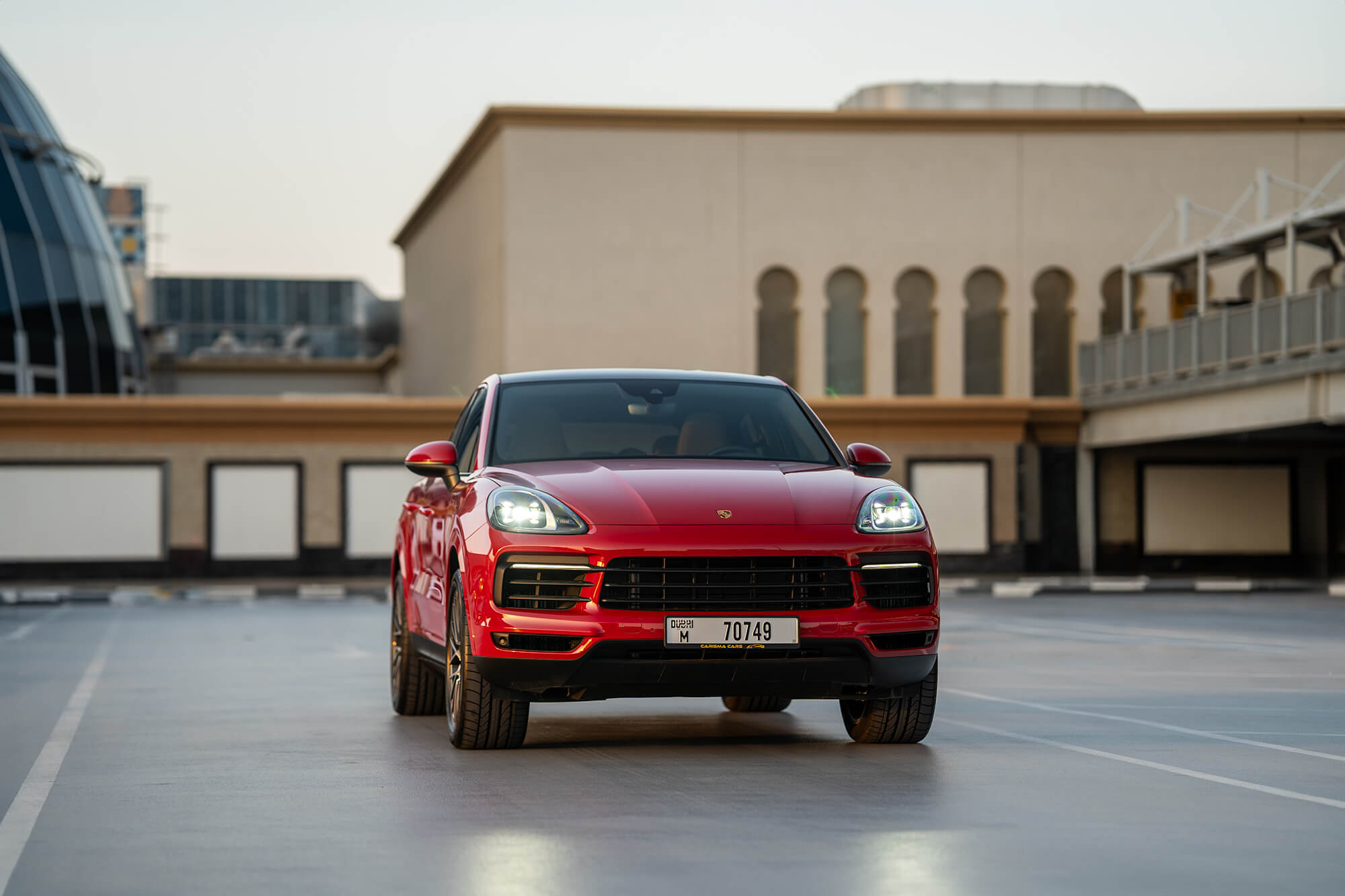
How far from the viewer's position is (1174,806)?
22.8 ft

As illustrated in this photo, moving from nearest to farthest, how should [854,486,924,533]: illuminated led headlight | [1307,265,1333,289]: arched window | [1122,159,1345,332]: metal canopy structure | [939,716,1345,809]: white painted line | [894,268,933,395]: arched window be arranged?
[939,716,1345,809]: white painted line
[854,486,924,533]: illuminated led headlight
[1122,159,1345,332]: metal canopy structure
[1307,265,1333,289]: arched window
[894,268,933,395]: arched window

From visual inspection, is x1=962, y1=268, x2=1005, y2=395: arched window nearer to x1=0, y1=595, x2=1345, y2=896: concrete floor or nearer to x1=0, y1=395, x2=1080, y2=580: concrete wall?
x1=0, y1=395, x2=1080, y2=580: concrete wall

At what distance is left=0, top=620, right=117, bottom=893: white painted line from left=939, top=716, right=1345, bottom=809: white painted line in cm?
454

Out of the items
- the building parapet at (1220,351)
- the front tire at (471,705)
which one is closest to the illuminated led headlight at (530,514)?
the front tire at (471,705)

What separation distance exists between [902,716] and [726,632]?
1276mm

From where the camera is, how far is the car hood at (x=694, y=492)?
8.25 m

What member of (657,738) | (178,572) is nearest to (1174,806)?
(657,738)

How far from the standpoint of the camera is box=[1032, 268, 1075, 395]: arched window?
43.9 metres

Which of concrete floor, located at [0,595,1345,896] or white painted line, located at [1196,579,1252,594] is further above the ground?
concrete floor, located at [0,595,1345,896]

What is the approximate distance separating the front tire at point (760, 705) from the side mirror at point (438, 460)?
7.57 ft

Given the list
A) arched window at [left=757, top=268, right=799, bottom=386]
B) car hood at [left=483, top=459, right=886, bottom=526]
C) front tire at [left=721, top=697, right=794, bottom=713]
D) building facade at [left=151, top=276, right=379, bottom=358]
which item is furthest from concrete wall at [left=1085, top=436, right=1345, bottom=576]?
building facade at [left=151, top=276, right=379, bottom=358]

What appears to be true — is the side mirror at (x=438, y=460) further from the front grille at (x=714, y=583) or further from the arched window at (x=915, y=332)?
the arched window at (x=915, y=332)

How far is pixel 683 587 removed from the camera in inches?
321

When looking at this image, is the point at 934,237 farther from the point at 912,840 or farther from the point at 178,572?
the point at 912,840
